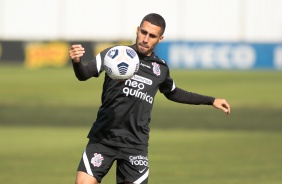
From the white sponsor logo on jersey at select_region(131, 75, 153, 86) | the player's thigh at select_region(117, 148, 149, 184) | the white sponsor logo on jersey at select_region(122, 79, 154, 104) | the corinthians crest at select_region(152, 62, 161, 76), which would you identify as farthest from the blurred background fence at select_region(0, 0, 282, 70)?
the player's thigh at select_region(117, 148, 149, 184)

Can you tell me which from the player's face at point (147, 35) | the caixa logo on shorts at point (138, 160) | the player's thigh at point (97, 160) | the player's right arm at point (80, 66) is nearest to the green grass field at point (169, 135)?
the caixa logo on shorts at point (138, 160)

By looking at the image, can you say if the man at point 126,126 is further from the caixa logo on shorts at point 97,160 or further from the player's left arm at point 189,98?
the player's left arm at point 189,98

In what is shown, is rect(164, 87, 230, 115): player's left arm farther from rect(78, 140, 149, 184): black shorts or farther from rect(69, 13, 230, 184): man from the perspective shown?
rect(78, 140, 149, 184): black shorts

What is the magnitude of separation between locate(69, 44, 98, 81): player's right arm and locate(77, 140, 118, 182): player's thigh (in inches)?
32.6

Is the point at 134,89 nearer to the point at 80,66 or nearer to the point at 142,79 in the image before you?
the point at 142,79

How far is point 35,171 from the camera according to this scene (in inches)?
559

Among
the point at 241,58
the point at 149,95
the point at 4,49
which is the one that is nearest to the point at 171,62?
the point at 241,58

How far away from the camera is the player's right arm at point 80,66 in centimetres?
836

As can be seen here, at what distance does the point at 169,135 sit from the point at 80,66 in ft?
36.9

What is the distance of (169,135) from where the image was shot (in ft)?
64.4

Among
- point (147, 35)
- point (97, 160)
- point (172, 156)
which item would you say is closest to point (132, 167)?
point (97, 160)

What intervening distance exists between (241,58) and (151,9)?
44.8 ft

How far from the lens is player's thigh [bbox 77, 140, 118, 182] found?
29.5ft

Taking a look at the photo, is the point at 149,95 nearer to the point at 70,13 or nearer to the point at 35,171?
the point at 35,171
